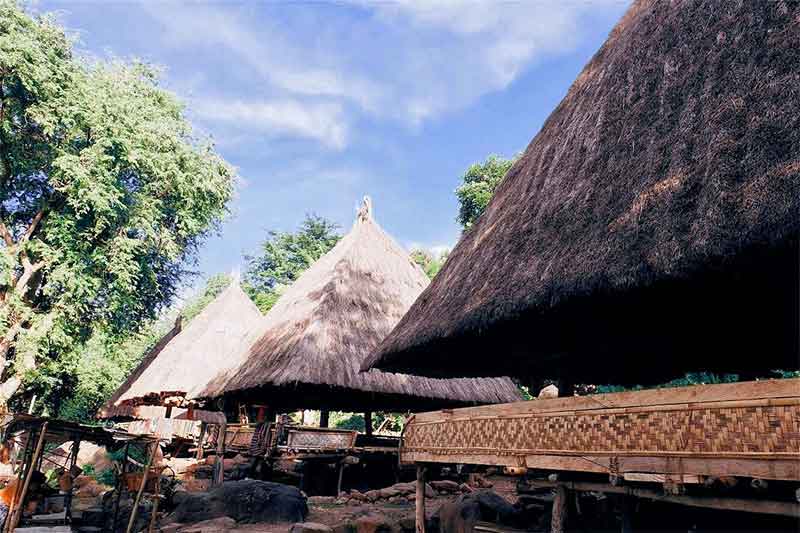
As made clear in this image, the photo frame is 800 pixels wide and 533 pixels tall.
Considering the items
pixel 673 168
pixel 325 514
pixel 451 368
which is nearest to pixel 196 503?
pixel 325 514

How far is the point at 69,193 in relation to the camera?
14.7 meters

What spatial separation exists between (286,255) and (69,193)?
20982mm

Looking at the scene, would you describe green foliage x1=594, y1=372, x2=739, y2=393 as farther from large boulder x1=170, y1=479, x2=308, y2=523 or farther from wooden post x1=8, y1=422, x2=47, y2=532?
wooden post x1=8, y1=422, x2=47, y2=532

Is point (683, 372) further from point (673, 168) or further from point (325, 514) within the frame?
point (325, 514)

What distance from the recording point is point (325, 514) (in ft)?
30.7

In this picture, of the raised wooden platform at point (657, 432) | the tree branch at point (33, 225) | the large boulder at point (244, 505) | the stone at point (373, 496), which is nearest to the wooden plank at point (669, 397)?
the raised wooden platform at point (657, 432)

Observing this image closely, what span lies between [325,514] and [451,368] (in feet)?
14.9

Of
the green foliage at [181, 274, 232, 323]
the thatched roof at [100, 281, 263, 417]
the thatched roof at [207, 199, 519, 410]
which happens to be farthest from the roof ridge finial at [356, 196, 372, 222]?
the green foliage at [181, 274, 232, 323]

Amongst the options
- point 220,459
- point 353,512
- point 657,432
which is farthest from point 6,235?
point 657,432

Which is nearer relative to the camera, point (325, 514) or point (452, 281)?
point (452, 281)

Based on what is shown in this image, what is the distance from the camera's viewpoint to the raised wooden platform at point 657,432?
2.57 m

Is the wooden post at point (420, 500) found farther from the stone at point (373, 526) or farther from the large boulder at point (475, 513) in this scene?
the stone at point (373, 526)

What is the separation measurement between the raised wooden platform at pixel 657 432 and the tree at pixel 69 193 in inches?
555

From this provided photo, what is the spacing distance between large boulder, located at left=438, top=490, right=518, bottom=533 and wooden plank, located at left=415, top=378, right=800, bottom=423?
2366mm
